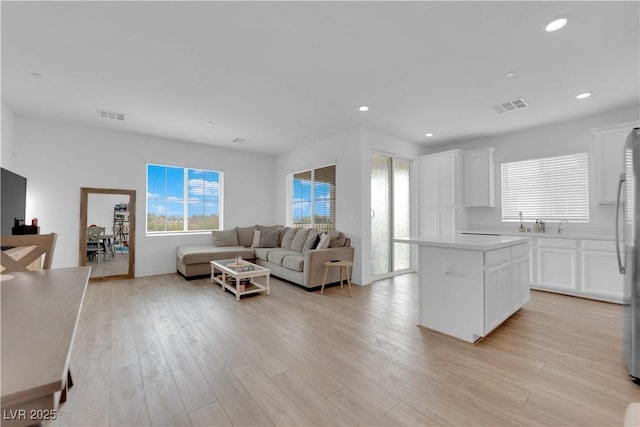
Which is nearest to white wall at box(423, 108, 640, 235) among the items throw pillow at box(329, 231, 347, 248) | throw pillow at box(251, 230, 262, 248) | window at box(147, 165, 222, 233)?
throw pillow at box(329, 231, 347, 248)

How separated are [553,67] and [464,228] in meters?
3.25

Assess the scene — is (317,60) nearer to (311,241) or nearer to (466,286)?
(466,286)

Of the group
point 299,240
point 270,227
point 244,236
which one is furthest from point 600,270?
point 244,236

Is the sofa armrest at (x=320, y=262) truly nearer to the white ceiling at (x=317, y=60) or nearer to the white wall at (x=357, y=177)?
the white wall at (x=357, y=177)

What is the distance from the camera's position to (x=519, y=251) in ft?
10.3

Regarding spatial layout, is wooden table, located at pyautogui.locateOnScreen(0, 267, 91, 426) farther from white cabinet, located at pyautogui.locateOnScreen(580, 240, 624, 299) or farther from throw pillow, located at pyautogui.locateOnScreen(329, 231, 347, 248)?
white cabinet, located at pyautogui.locateOnScreen(580, 240, 624, 299)

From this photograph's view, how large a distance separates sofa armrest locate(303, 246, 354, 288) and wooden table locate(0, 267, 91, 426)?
3415 millimetres

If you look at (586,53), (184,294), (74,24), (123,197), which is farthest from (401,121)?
(123,197)

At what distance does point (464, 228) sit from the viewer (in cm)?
550

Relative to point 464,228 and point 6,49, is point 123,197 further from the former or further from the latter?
point 464,228

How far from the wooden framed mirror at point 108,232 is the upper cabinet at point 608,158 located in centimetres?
771

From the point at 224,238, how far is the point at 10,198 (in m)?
3.32

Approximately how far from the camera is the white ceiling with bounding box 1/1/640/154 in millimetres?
2143

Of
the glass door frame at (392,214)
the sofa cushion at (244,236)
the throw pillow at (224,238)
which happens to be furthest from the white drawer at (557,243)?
the throw pillow at (224,238)
